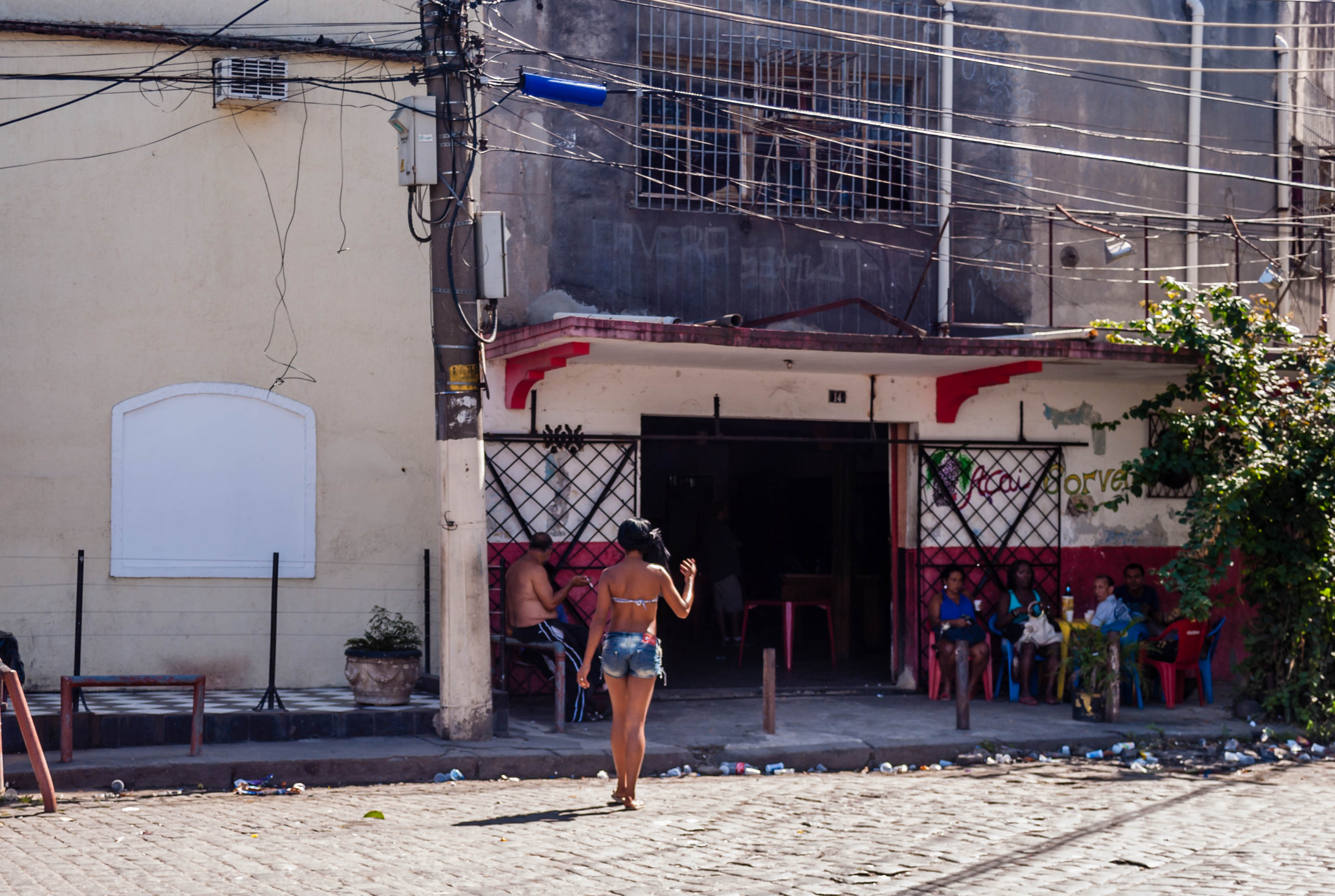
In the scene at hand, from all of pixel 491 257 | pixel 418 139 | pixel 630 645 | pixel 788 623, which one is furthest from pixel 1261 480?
pixel 418 139

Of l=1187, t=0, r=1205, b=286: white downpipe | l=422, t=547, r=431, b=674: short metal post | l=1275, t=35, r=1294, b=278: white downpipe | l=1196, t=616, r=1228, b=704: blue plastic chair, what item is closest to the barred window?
l=1187, t=0, r=1205, b=286: white downpipe

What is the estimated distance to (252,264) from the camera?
39.7 ft

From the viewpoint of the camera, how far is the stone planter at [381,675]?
1009 cm

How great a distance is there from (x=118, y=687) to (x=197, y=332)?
13.0 ft

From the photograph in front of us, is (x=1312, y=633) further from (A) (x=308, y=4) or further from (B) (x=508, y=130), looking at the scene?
(A) (x=308, y=4)

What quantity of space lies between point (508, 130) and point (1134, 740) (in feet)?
25.2

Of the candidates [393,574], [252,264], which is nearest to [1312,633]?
[393,574]

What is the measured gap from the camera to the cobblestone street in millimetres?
6148

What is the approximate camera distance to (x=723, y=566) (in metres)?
15.9

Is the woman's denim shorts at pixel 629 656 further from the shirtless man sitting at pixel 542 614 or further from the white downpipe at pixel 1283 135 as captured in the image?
the white downpipe at pixel 1283 135

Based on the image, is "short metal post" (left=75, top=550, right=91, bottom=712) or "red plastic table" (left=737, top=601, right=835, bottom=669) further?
"red plastic table" (left=737, top=601, right=835, bottom=669)

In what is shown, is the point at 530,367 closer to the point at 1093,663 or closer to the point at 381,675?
the point at 381,675

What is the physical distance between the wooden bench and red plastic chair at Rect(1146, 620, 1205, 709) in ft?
27.6

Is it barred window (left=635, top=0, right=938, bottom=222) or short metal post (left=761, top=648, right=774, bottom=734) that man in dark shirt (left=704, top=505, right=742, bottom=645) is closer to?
barred window (left=635, top=0, right=938, bottom=222)
